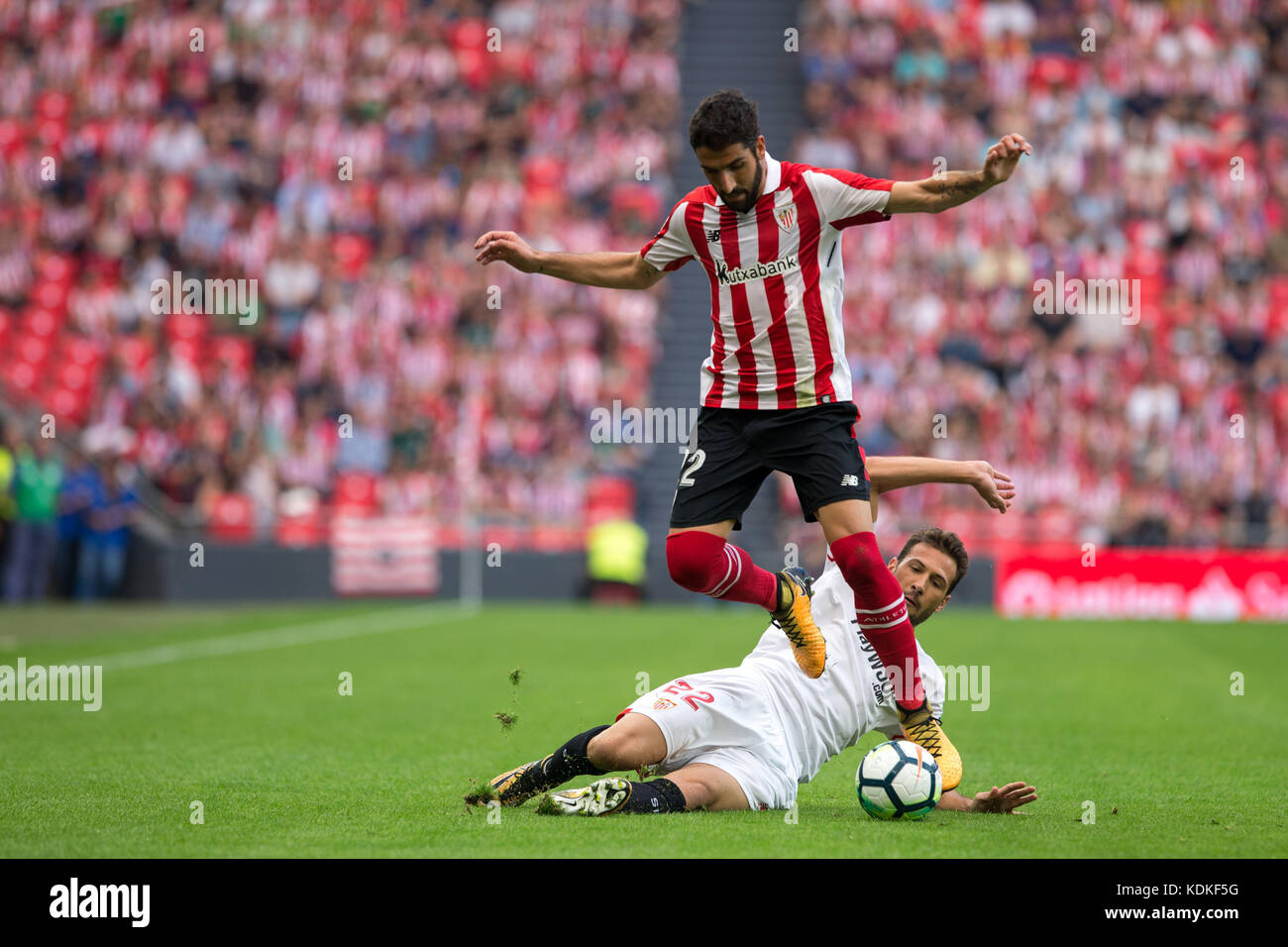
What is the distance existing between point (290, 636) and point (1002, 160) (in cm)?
1158

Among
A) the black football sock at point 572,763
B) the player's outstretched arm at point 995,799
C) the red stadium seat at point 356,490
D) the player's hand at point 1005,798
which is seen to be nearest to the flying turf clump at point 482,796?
the black football sock at point 572,763

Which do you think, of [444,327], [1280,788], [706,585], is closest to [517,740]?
[706,585]

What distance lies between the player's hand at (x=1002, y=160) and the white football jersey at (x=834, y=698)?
1710 mm

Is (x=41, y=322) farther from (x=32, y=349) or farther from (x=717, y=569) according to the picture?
(x=717, y=569)

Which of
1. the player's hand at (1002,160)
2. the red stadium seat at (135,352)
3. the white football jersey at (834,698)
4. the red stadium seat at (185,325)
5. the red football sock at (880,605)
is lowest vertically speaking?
the white football jersey at (834,698)

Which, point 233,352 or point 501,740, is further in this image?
point 233,352

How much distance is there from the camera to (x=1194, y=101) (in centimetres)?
2503

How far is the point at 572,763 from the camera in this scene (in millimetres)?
5883

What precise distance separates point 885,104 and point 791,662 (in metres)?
19.9

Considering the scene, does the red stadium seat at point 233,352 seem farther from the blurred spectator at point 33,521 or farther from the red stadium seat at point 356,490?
the blurred spectator at point 33,521

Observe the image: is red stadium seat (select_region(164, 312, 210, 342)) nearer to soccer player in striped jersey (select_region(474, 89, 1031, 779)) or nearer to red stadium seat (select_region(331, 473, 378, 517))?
red stadium seat (select_region(331, 473, 378, 517))

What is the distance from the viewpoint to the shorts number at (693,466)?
21.2 feet

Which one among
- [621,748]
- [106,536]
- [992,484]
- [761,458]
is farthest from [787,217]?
[106,536]

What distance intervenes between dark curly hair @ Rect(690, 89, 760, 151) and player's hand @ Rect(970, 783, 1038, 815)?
2674 millimetres
